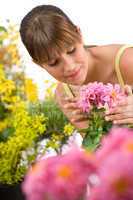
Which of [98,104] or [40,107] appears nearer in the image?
[98,104]

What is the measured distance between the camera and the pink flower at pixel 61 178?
13.9 inches

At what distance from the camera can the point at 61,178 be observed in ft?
1.15

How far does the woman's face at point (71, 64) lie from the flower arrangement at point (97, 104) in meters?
0.31

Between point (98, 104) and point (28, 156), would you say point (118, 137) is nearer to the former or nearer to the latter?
point (98, 104)

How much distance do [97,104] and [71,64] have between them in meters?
0.37

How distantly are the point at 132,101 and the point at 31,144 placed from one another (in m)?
0.79

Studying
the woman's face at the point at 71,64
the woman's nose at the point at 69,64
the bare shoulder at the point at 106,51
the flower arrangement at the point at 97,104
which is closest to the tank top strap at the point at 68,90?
the bare shoulder at the point at 106,51

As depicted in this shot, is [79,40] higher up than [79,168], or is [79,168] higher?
[79,40]

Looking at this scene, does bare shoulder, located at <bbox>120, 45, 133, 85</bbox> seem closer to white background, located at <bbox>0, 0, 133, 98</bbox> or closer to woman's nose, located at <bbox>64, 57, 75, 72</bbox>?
woman's nose, located at <bbox>64, 57, 75, 72</bbox>

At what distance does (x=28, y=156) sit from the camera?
191 centimetres

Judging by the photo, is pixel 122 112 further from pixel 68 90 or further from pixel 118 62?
pixel 68 90

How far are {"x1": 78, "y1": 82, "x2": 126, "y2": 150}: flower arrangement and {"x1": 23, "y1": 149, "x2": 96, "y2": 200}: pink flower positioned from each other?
72 centimetres

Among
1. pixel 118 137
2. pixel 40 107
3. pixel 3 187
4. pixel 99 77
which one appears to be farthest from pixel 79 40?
pixel 118 137

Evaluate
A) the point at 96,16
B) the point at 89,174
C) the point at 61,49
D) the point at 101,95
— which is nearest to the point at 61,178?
the point at 89,174
